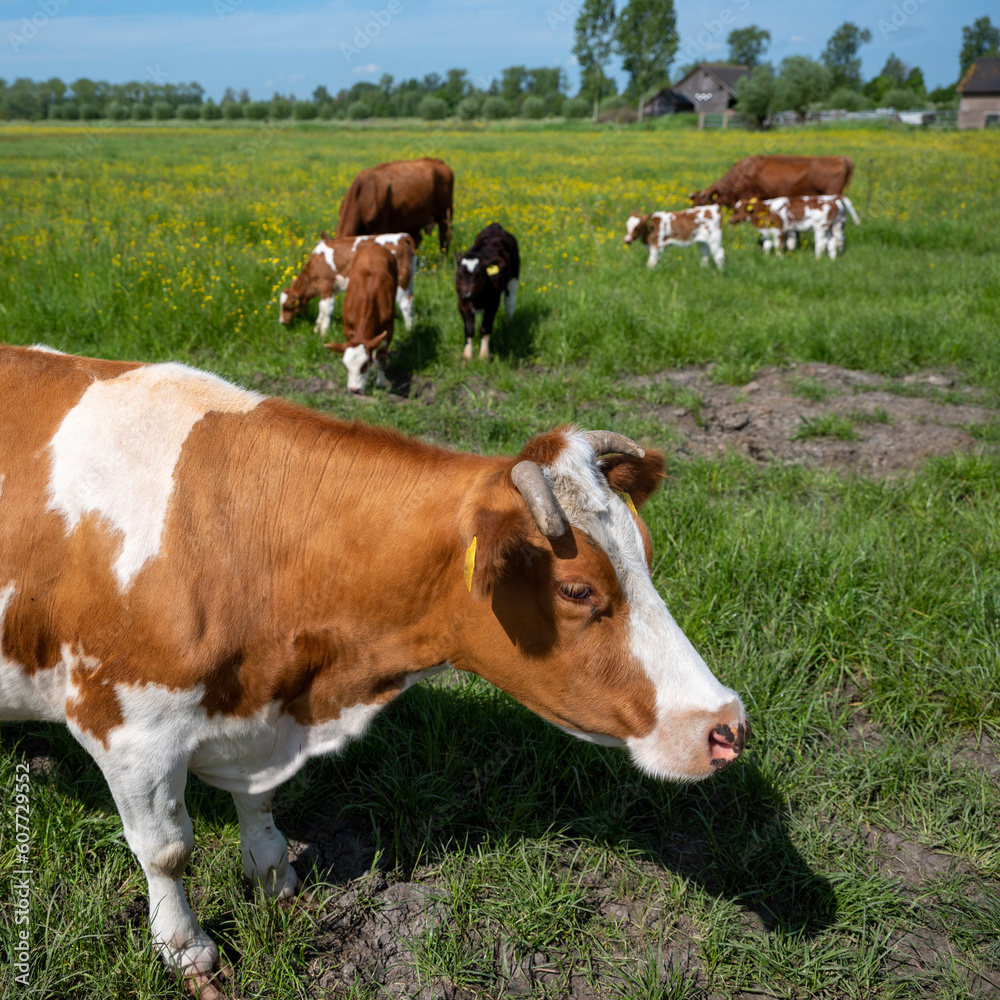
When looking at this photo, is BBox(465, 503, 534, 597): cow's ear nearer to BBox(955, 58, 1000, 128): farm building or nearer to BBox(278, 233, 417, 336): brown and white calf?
BBox(278, 233, 417, 336): brown and white calf

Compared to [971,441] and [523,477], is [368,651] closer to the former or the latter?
[523,477]

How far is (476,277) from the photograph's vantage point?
25.8 feet

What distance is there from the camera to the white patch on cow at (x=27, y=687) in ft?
6.94

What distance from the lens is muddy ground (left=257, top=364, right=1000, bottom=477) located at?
580cm

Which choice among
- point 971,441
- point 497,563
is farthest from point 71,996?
point 971,441

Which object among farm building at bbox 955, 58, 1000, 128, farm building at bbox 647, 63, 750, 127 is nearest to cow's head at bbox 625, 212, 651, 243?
farm building at bbox 955, 58, 1000, 128

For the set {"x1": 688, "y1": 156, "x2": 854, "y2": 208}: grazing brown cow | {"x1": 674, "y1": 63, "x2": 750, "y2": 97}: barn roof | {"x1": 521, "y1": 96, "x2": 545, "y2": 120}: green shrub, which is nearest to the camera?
{"x1": 688, "y1": 156, "x2": 854, "y2": 208}: grazing brown cow

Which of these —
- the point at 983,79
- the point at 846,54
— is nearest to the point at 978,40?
the point at 846,54

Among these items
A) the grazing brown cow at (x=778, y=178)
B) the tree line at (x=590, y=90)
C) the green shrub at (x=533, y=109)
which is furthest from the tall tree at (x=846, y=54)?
the grazing brown cow at (x=778, y=178)

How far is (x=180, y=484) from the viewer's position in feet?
7.02

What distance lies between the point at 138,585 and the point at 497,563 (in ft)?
3.19

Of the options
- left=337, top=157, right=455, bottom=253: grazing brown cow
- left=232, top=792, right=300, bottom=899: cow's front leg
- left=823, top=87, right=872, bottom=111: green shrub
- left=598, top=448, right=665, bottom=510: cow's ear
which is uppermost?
left=823, top=87, right=872, bottom=111: green shrub

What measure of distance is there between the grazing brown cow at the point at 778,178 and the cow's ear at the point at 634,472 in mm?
16699

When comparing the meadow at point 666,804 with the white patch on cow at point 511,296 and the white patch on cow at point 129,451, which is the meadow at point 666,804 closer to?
the white patch on cow at point 129,451
